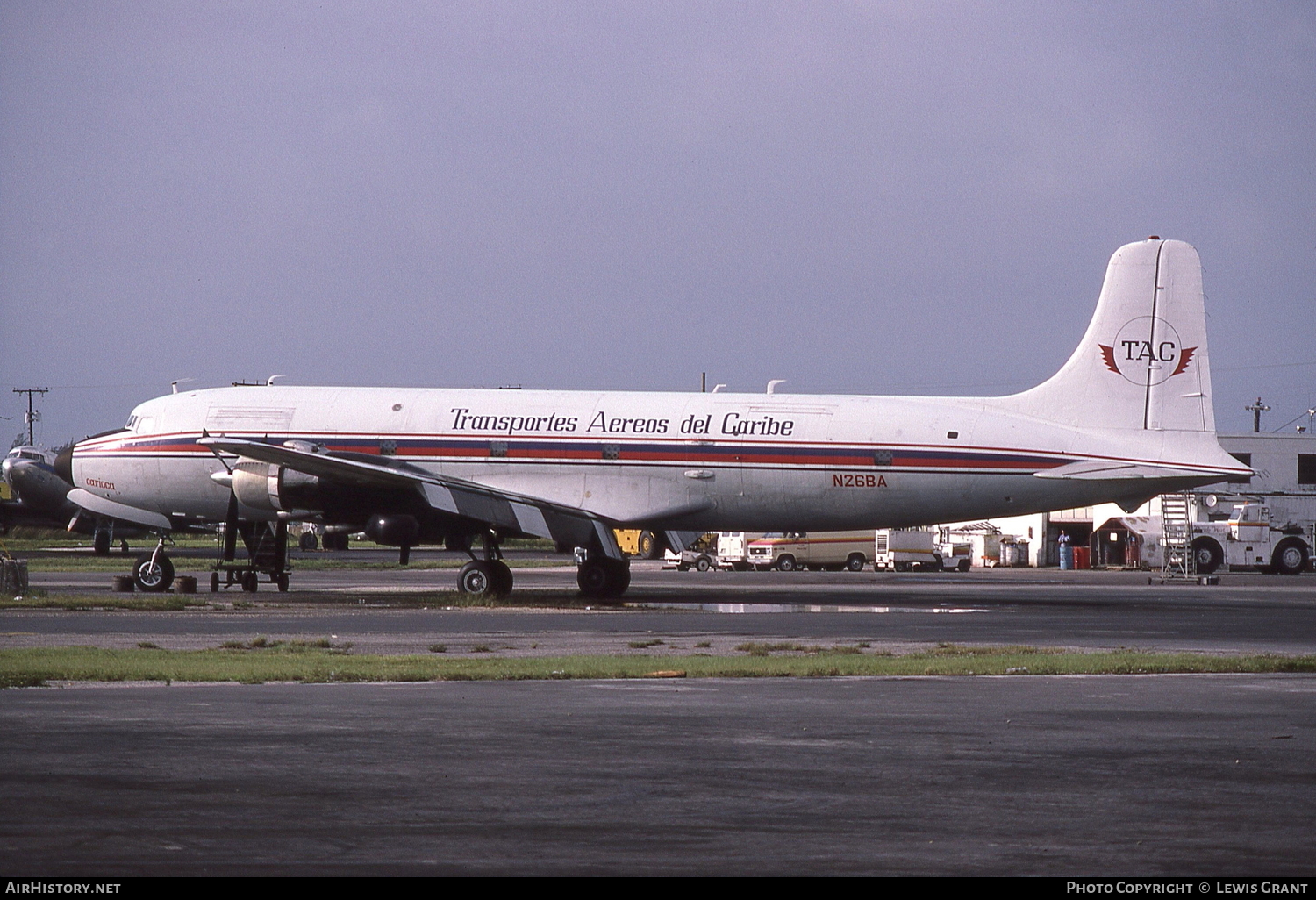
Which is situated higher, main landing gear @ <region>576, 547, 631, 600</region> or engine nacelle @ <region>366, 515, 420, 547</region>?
engine nacelle @ <region>366, 515, 420, 547</region>

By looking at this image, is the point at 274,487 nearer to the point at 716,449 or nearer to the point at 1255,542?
the point at 716,449

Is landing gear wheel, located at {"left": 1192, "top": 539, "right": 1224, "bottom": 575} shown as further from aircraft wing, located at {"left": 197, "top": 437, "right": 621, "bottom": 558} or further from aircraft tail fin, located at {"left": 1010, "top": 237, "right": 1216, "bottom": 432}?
aircraft wing, located at {"left": 197, "top": 437, "right": 621, "bottom": 558}

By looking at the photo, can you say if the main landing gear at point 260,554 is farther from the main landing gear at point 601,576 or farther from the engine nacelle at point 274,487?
the main landing gear at point 601,576

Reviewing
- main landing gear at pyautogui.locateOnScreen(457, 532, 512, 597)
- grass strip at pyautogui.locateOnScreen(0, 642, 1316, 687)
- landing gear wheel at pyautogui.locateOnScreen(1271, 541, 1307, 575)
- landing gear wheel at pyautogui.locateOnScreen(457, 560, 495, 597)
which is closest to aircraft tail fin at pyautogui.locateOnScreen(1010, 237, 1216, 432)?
main landing gear at pyautogui.locateOnScreen(457, 532, 512, 597)

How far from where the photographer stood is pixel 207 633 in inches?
869

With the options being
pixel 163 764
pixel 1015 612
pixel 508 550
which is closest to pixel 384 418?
pixel 1015 612

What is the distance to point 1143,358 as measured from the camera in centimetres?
3288

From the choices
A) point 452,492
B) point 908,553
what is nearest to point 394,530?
point 452,492

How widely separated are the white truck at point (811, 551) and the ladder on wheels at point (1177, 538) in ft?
47.7

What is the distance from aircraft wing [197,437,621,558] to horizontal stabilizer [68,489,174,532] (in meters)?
3.87

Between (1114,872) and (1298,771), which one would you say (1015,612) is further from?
(1114,872)

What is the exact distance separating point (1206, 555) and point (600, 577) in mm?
30497

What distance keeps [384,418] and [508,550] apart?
5387 centimetres

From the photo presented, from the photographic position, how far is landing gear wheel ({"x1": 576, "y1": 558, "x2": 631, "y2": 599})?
33.7 metres
